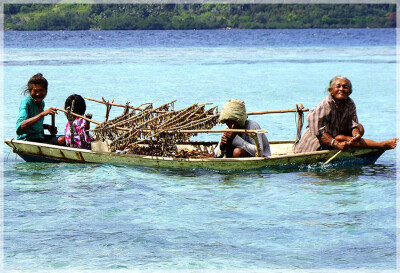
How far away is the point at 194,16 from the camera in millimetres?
102875

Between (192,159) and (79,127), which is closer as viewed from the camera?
(192,159)

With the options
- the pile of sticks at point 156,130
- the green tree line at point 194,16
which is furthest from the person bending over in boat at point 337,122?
the green tree line at point 194,16

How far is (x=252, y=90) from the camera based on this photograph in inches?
821

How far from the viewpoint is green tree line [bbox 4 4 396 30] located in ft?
303

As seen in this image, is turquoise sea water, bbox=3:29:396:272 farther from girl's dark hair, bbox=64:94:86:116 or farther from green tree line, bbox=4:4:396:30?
green tree line, bbox=4:4:396:30

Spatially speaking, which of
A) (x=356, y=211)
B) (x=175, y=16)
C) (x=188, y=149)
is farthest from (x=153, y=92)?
(x=175, y=16)

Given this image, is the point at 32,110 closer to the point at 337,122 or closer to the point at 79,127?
the point at 79,127

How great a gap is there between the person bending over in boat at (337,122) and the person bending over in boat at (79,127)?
9.70 feet

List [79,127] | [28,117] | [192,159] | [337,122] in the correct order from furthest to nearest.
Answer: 1. [79,127]
2. [28,117]
3. [192,159]
4. [337,122]

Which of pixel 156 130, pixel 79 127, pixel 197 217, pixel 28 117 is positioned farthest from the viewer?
pixel 79 127

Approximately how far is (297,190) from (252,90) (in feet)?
44.3

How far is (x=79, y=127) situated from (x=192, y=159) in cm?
165

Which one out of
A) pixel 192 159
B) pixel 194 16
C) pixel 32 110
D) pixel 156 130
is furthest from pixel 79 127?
pixel 194 16

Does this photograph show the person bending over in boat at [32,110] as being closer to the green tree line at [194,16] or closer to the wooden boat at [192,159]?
the wooden boat at [192,159]
